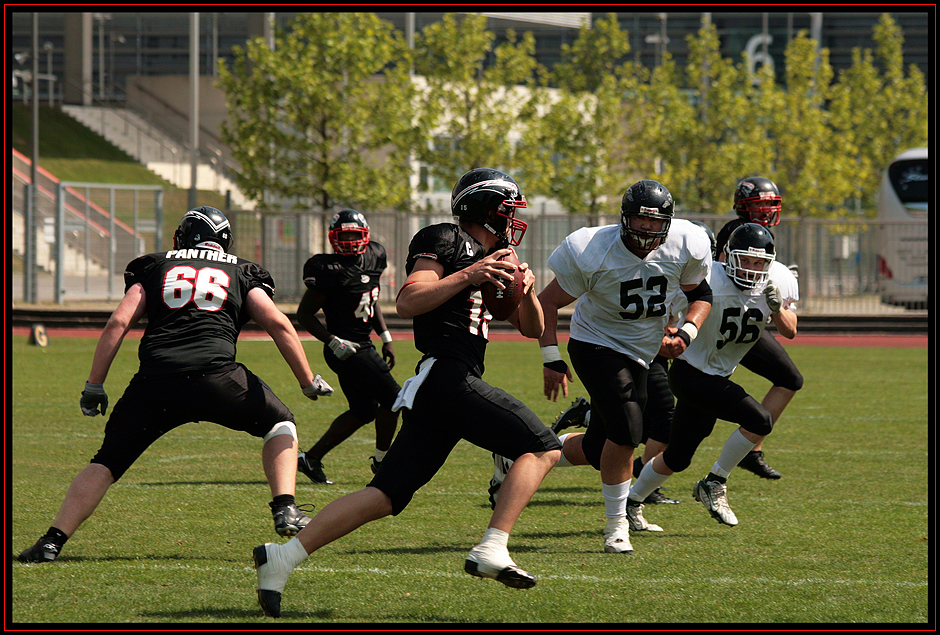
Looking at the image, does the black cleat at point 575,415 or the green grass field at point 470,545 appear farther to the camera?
the black cleat at point 575,415

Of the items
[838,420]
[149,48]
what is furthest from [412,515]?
[149,48]

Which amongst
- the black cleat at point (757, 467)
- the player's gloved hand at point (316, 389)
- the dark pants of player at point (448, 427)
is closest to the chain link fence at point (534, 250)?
the black cleat at point (757, 467)

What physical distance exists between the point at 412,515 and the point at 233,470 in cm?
199

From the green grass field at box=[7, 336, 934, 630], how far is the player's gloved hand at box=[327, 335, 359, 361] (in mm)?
881

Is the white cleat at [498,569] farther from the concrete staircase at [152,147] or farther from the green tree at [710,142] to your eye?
the concrete staircase at [152,147]

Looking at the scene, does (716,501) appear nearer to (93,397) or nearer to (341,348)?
(341,348)

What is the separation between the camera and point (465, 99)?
32.1 meters

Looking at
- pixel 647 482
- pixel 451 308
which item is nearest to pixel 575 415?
pixel 647 482

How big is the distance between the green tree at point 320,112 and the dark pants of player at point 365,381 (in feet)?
67.5

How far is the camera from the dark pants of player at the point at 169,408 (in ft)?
17.3

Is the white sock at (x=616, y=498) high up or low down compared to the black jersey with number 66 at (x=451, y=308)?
down

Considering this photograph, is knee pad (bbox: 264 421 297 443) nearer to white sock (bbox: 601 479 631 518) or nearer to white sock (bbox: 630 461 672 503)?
white sock (bbox: 601 479 631 518)

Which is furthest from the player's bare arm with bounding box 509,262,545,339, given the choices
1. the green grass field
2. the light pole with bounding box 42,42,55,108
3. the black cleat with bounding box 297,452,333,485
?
the light pole with bounding box 42,42,55,108

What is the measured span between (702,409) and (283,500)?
8.29ft
